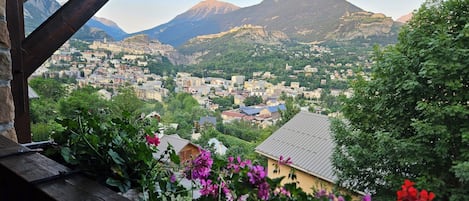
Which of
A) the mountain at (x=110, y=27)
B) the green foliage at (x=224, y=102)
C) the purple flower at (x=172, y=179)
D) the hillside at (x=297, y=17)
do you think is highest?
the hillside at (x=297, y=17)

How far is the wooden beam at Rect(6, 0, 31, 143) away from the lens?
91cm

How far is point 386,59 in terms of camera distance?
3.14 metres

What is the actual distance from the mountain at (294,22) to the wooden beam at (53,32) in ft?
14.2

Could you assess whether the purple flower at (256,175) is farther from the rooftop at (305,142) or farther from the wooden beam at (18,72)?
the rooftop at (305,142)

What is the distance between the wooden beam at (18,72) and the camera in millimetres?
907

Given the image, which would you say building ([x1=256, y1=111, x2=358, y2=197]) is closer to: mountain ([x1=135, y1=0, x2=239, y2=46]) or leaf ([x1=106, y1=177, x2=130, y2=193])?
mountain ([x1=135, y1=0, x2=239, y2=46])

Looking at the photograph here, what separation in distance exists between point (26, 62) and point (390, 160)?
303 cm

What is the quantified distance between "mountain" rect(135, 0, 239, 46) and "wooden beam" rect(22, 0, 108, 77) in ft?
14.3

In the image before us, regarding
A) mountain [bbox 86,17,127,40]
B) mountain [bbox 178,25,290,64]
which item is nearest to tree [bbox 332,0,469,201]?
mountain [bbox 178,25,290,64]

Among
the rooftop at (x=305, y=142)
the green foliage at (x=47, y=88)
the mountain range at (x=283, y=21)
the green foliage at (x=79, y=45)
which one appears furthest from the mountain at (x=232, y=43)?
the green foliage at (x=47, y=88)

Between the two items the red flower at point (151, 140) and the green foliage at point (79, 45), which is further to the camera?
the green foliage at point (79, 45)

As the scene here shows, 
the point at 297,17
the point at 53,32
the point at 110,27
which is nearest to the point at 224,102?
the point at 110,27

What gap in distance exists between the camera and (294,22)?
5.59m

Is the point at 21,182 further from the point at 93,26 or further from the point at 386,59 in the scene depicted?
the point at 93,26
